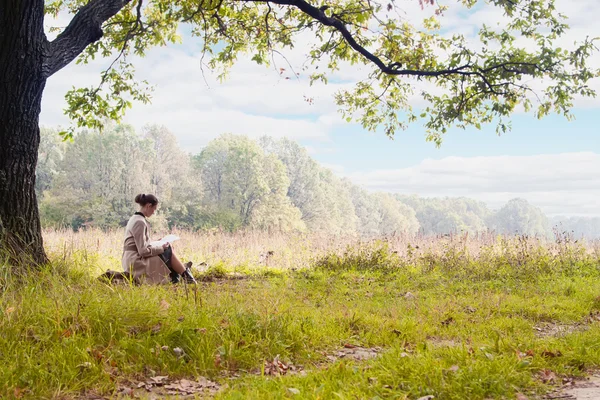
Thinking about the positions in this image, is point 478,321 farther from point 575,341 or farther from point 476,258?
point 476,258

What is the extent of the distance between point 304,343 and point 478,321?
244 cm

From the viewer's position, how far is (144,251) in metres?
7.65

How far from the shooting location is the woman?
25.2ft

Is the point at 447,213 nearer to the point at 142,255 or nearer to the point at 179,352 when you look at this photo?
the point at 142,255

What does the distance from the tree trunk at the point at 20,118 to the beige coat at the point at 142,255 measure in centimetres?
146

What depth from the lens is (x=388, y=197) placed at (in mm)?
80062

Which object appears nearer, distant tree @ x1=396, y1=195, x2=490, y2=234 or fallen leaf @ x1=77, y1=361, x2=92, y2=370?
fallen leaf @ x1=77, y1=361, x2=92, y2=370

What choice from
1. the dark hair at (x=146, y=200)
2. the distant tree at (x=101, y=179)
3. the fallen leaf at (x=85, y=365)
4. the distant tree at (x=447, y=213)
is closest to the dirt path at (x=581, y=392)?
the fallen leaf at (x=85, y=365)

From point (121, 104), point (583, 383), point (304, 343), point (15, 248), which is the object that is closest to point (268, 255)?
point (121, 104)

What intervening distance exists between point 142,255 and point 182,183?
36445mm

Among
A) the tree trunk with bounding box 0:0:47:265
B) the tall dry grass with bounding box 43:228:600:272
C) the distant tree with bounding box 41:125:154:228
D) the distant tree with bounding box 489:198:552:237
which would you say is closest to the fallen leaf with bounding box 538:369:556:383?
the tree trunk with bounding box 0:0:47:265

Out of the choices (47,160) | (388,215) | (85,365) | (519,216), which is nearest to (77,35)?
(85,365)

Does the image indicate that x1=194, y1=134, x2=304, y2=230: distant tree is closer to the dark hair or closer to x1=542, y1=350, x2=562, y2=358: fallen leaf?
the dark hair

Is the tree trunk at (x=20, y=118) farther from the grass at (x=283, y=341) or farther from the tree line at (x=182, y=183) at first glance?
the tree line at (x=182, y=183)
